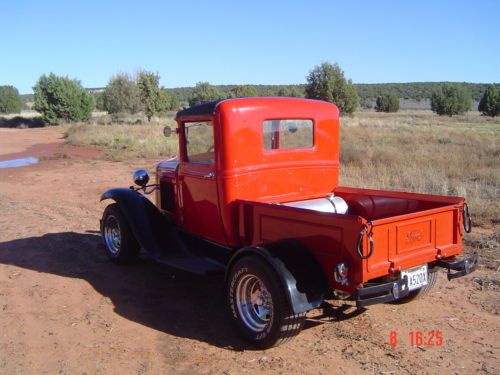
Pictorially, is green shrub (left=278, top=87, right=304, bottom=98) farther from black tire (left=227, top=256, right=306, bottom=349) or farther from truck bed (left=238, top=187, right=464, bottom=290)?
black tire (left=227, top=256, right=306, bottom=349)

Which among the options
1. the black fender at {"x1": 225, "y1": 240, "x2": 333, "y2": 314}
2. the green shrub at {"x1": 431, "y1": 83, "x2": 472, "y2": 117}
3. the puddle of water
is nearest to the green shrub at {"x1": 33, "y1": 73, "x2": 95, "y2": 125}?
the puddle of water

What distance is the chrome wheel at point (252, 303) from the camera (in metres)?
4.04

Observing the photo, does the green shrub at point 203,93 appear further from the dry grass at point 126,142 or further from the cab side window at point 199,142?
the cab side window at point 199,142

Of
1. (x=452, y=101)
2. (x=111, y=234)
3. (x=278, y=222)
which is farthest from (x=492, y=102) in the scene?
(x=278, y=222)

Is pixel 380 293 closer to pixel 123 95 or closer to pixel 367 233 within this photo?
pixel 367 233

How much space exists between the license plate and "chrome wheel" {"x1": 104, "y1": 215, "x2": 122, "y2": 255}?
382 cm

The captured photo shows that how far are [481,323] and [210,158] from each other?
2.97m

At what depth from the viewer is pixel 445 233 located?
4227 millimetres

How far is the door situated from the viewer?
4.93 meters

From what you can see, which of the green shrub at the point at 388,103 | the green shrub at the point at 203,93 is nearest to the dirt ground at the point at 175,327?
the green shrub at the point at 203,93

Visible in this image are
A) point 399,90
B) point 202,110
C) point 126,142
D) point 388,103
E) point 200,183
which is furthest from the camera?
point 399,90

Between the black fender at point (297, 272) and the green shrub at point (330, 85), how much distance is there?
114 ft
